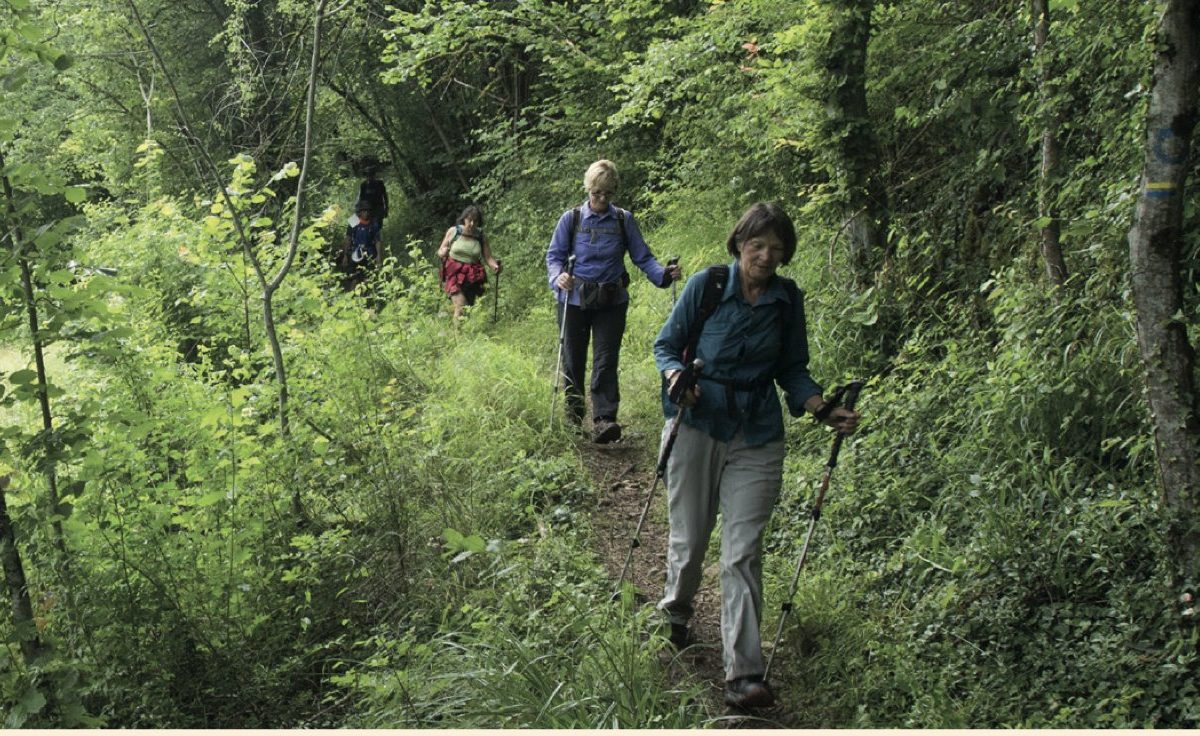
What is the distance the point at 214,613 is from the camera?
476 centimetres

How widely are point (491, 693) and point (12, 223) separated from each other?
2738 millimetres

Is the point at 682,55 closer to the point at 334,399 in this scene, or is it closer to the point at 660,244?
the point at 660,244

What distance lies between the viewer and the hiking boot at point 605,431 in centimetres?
805

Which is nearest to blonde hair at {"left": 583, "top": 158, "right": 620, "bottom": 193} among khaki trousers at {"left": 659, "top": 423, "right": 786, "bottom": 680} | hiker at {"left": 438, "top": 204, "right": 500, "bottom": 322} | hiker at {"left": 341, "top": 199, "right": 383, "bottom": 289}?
khaki trousers at {"left": 659, "top": 423, "right": 786, "bottom": 680}

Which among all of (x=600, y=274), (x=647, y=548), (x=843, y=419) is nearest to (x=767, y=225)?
(x=843, y=419)

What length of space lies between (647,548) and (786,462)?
1.40 metres

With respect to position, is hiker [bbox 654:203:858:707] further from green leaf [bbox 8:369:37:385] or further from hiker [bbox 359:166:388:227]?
hiker [bbox 359:166:388:227]

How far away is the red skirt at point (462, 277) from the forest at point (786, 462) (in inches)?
88.1

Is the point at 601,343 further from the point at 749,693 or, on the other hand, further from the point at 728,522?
the point at 749,693

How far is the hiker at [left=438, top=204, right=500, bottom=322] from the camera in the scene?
12273 millimetres

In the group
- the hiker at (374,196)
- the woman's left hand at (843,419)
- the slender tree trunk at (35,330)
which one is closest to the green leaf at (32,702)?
the slender tree trunk at (35,330)

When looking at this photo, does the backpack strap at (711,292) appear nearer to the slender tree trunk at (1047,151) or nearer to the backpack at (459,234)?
the slender tree trunk at (1047,151)

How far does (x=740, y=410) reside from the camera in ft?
14.7

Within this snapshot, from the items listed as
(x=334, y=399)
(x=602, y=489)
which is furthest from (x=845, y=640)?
(x=334, y=399)
